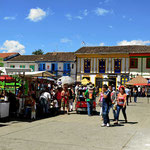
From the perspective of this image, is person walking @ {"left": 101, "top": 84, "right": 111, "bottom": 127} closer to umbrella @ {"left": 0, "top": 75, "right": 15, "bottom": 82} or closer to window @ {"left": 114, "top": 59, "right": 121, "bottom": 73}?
umbrella @ {"left": 0, "top": 75, "right": 15, "bottom": 82}

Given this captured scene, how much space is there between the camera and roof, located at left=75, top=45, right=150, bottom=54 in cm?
4027

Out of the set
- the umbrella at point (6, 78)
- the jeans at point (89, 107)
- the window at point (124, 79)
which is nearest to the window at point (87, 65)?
the window at point (124, 79)

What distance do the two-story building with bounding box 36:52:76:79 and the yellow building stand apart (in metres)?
3.07

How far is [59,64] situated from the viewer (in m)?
47.3

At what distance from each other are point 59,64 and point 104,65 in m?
9.44

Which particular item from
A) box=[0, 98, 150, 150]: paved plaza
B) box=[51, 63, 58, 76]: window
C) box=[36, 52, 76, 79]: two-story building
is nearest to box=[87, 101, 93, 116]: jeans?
box=[0, 98, 150, 150]: paved plaza

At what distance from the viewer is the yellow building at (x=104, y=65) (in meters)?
40.7

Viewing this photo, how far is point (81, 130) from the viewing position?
9.08m

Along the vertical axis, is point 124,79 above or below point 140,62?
below

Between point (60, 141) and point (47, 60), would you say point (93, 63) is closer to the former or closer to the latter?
point (47, 60)

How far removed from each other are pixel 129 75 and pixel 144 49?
15.2 feet

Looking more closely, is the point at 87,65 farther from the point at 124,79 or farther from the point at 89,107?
the point at 89,107

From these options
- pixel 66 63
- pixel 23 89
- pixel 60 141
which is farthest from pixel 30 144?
pixel 66 63

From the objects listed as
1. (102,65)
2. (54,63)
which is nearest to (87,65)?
(102,65)
